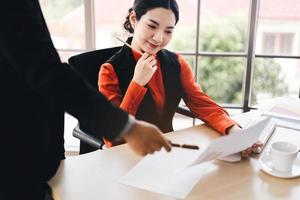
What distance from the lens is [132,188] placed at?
3.18ft

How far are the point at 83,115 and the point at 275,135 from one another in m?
0.87

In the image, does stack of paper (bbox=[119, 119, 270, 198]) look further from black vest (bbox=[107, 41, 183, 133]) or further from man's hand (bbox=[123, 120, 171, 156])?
black vest (bbox=[107, 41, 183, 133])

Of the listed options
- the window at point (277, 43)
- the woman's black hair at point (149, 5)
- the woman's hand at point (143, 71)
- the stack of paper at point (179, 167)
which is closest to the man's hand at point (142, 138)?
the stack of paper at point (179, 167)

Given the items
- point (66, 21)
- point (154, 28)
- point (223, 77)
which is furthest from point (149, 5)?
point (223, 77)

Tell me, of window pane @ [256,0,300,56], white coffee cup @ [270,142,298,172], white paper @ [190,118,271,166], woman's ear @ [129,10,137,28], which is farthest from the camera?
window pane @ [256,0,300,56]

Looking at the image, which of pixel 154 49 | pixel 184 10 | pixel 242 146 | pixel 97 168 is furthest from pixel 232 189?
pixel 184 10

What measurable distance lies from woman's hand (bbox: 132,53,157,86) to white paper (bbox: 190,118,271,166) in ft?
1.72

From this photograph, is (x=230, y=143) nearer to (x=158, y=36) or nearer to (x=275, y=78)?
(x=158, y=36)

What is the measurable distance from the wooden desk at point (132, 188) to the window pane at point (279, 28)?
155 cm

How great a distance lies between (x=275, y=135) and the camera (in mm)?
1364

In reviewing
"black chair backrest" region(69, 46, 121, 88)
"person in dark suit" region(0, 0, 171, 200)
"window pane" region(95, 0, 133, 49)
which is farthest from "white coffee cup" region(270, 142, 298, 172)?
"window pane" region(95, 0, 133, 49)

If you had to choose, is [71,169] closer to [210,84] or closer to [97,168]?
[97,168]

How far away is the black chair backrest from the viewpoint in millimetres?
1610

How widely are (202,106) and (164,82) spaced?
194 mm
